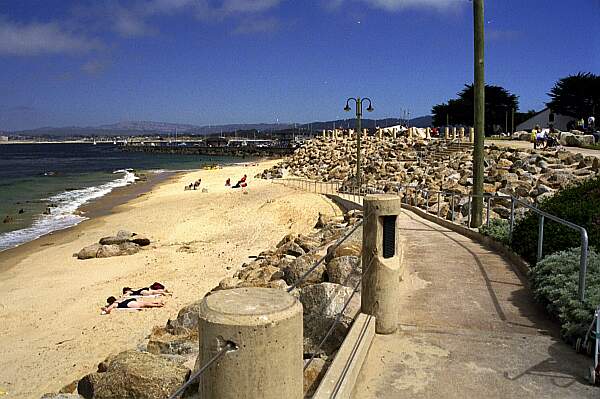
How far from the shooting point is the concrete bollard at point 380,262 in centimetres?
559

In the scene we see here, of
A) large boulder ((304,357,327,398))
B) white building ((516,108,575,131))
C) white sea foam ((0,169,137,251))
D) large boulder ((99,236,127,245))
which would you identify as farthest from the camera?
white building ((516,108,575,131))

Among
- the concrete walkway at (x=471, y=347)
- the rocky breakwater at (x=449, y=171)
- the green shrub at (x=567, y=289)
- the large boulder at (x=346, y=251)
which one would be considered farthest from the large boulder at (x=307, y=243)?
the green shrub at (x=567, y=289)

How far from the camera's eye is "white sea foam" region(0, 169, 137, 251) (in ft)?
78.8

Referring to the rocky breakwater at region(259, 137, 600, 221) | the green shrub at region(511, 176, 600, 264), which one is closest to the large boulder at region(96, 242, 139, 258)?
the rocky breakwater at region(259, 137, 600, 221)

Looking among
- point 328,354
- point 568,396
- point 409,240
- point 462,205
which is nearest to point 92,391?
point 328,354

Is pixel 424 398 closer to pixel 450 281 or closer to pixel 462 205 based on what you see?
pixel 450 281

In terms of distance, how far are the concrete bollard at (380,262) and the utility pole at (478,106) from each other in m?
7.16

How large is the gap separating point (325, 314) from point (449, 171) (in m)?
19.5

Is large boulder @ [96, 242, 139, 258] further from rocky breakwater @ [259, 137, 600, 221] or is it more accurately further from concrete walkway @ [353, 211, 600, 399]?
concrete walkway @ [353, 211, 600, 399]

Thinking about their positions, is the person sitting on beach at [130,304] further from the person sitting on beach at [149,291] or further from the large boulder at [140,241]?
the large boulder at [140,241]

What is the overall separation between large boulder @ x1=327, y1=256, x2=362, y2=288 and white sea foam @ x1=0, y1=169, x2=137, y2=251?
18.4m

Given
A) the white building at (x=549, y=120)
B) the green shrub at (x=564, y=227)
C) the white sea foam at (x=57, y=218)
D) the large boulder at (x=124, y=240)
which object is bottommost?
the white sea foam at (x=57, y=218)

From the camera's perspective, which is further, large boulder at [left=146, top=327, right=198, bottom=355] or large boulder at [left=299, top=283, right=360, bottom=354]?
large boulder at [left=146, top=327, right=198, bottom=355]

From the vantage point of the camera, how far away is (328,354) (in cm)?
561
